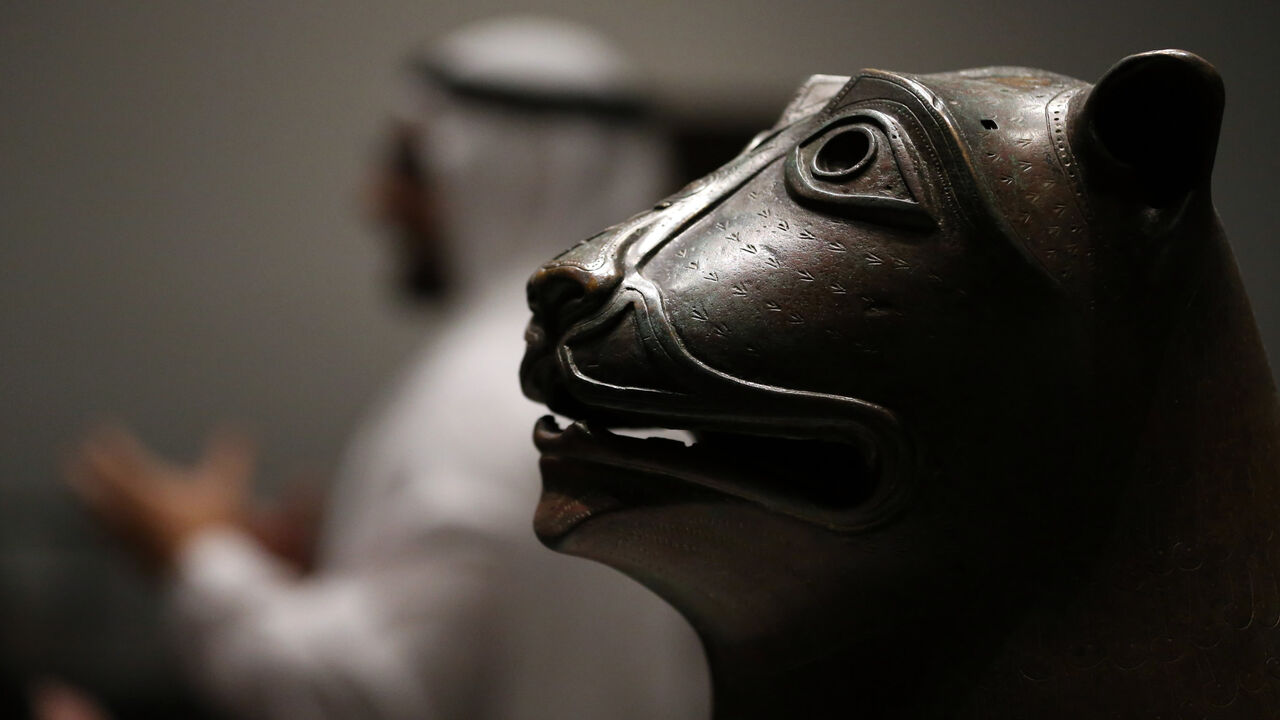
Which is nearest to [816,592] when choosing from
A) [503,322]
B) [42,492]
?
[503,322]

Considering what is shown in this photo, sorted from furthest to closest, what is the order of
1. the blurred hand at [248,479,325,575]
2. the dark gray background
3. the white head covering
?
the dark gray background, the blurred hand at [248,479,325,575], the white head covering

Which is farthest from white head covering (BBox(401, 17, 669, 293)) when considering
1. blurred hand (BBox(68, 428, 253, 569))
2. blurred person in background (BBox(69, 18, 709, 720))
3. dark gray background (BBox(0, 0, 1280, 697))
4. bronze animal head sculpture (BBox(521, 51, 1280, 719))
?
bronze animal head sculpture (BBox(521, 51, 1280, 719))

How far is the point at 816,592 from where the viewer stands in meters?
0.65

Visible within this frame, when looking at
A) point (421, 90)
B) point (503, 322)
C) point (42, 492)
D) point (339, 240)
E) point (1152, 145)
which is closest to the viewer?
point (1152, 145)

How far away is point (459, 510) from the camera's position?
1532 millimetres

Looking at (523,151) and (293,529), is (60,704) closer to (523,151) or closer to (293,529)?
(293,529)

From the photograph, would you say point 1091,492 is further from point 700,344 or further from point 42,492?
point 42,492

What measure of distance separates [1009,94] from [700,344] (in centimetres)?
19

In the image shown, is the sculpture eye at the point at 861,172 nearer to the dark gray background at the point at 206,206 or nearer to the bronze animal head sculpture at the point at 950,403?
the bronze animal head sculpture at the point at 950,403

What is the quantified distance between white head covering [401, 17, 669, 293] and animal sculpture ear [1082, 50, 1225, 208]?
1.24 m

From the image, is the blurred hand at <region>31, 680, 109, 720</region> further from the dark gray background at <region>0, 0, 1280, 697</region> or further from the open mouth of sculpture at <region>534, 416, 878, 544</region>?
the open mouth of sculpture at <region>534, 416, 878, 544</region>

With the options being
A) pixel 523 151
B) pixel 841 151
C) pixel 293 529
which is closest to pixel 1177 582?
pixel 841 151

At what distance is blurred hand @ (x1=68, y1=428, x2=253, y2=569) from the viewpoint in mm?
1892

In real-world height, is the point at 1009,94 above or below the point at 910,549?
above
